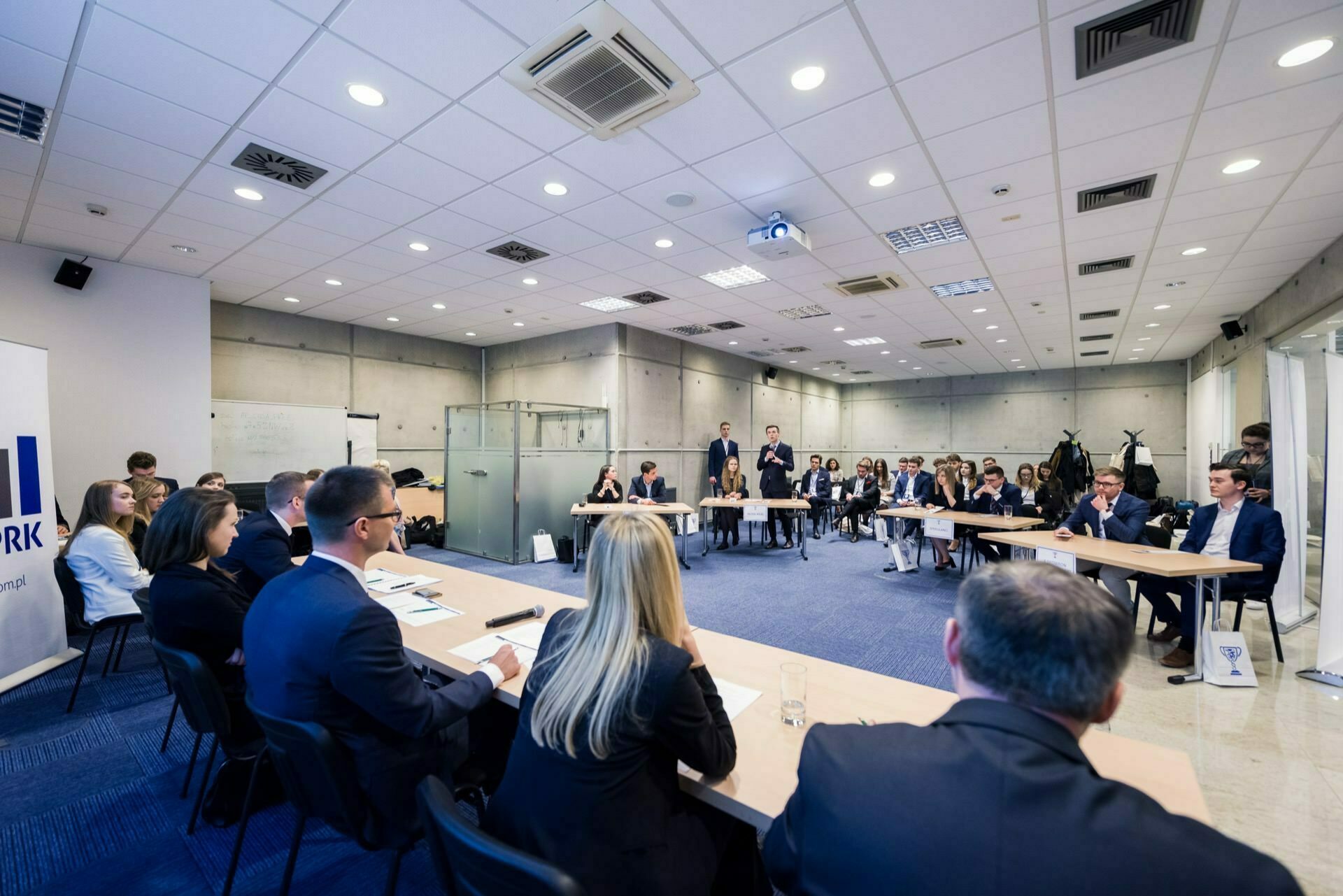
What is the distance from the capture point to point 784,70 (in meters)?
2.74

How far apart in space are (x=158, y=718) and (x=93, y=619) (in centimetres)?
78

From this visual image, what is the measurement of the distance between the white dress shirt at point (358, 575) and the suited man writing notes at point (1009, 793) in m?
1.05

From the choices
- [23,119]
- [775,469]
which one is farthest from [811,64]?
[775,469]

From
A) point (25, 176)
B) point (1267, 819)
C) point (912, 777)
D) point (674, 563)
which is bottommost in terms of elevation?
point (1267, 819)

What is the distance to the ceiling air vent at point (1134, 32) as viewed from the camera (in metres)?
2.31

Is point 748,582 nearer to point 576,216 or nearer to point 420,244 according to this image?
point 576,216

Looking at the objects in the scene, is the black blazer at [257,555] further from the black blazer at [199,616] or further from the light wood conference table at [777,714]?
the light wood conference table at [777,714]

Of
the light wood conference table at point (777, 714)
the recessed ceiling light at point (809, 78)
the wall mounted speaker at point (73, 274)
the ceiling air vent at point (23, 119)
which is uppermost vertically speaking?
the recessed ceiling light at point (809, 78)

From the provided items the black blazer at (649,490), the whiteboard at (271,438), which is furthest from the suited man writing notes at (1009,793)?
the whiteboard at (271,438)

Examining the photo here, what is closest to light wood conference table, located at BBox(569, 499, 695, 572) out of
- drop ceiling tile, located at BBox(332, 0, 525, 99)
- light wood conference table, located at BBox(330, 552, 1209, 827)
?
light wood conference table, located at BBox(330, 552, 1209, 827)

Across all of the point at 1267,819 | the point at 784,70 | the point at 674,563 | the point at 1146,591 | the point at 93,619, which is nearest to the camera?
the point at 674,563

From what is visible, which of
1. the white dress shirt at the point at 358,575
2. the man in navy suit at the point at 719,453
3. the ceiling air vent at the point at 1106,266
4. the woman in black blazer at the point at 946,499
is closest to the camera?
the white dress shirt at the point at 358,575

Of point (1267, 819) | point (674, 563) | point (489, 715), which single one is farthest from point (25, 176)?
point (1267, 819)

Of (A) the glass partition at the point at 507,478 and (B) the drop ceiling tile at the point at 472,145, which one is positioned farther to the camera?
(A) the glass partition at the point at 507,478
